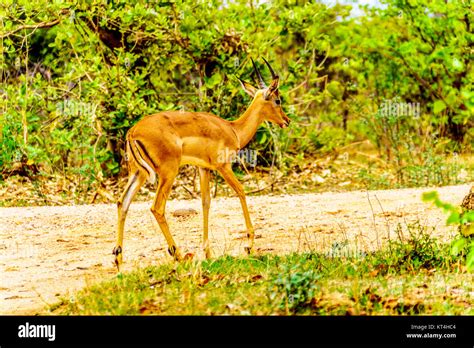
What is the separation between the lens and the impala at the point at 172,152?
723cm

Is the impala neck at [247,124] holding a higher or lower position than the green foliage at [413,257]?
higher

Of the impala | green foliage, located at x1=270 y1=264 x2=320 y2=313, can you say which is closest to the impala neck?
the impala

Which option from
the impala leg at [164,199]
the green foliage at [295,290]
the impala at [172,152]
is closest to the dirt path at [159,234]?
the impala leg at [164,199]

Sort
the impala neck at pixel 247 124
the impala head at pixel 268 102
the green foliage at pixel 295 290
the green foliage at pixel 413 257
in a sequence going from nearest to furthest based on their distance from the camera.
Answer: the green foliage at pixel 295 290
the green foliage at pixel 413 257
the impala neck at pixel 247 124
the impala head at pixel 268 102

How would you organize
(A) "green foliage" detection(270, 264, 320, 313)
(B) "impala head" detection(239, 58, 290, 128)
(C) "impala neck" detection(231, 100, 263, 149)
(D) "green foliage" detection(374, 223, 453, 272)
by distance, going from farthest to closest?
(B) "impala head" detection(239, 58, 290, 128) → (C) "impala neck" detection(231, 100, 263, 149) → (D) "green foliage" detection(374, 223, 453, 272) → (A) "green foliage" detection(270, 264, 320, 313)

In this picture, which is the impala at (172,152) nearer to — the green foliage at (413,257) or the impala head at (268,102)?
the impala head at (268,102)

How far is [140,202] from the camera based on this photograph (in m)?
11.6

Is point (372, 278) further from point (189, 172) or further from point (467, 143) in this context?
point (467, 143)

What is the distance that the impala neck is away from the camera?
8188 mm

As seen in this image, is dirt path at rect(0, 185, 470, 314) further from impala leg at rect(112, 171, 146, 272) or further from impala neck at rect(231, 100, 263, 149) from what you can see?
impala neck at rect(231, 100, 263, 149)

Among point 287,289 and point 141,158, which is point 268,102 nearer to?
point 141,158

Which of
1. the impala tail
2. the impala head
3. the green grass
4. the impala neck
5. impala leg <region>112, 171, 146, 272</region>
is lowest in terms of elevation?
the green grass

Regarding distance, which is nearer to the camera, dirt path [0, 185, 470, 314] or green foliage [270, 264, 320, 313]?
green foliage [270, 264, 320, 313]
